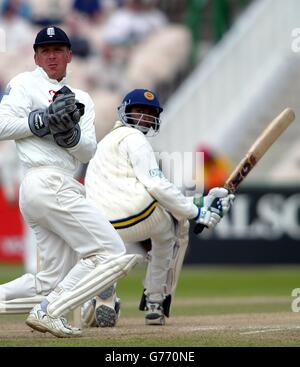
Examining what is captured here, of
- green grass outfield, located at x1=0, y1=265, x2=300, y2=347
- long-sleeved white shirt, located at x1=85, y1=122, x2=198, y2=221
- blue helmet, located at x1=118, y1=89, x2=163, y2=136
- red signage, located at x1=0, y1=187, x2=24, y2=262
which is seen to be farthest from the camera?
red signage, located at x1=0, y1=187, x2=24, y2=262

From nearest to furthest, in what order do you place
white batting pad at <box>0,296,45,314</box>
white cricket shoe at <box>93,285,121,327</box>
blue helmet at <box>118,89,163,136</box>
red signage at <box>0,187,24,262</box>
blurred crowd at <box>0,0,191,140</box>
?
white batting pad at <box>0,296,45,314</box>
white cricket shoe at <box>93,285,121,327</box>
blue helmet at <box>118,89,163,136</box>
red signage at <box>0,187,24,262</box>
blurred crowd at <box>0,0,191,140</box>

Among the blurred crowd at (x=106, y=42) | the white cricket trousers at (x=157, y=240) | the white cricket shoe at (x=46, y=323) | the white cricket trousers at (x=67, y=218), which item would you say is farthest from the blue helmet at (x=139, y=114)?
the blurred crowd at (x=106, y=42)

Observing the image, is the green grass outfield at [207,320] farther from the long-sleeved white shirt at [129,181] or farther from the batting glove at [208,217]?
the long-sleeved white shirt at [129,181]

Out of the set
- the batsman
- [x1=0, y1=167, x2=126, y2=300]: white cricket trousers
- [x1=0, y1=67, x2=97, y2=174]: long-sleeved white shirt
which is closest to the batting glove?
the batsman

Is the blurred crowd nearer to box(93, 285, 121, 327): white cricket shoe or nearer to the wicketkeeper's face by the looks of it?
box(93, 285, 121, 327): white cricket shoe

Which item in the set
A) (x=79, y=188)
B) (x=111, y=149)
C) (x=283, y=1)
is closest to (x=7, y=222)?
(x=283, y=1)

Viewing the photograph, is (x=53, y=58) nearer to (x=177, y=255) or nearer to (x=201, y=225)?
(x=201, y=225)

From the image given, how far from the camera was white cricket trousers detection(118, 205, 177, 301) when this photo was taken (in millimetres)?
8570

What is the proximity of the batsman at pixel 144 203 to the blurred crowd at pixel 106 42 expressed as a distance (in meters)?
9.11

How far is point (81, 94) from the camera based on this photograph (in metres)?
7.62

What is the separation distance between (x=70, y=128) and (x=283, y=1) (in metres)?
11.8

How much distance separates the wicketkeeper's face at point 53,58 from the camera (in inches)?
295

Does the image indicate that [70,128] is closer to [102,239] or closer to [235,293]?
[102,239]

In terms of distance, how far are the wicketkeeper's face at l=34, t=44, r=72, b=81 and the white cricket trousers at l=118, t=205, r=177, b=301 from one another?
4.87 ft
